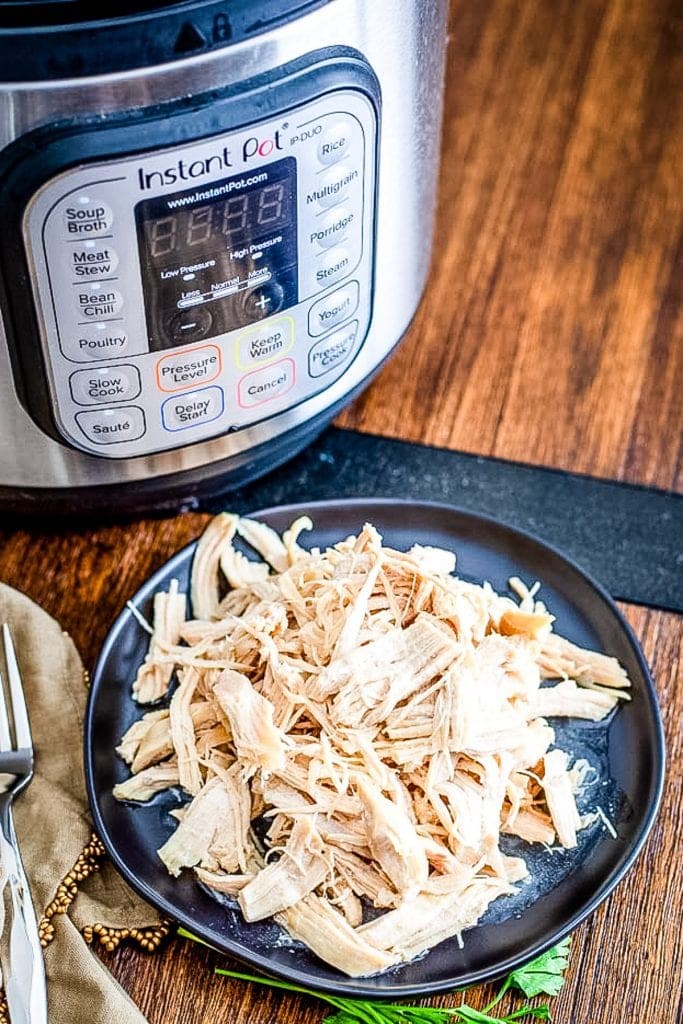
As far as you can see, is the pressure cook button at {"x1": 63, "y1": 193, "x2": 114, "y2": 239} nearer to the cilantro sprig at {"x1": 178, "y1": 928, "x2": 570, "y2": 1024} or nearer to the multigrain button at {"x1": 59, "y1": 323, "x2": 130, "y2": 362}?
the multigrain button at {"x1": 59, "y1": 323, "x2": 130, "y2": 362}

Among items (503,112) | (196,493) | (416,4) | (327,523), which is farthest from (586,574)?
(503,112)

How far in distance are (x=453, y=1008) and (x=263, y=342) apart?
0.46 metres

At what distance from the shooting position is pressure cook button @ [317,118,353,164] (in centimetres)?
84

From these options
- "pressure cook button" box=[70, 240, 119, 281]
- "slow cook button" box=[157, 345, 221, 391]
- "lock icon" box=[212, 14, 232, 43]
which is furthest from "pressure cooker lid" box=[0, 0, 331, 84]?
"slow cook button" box=[157, 345, 221, 391]

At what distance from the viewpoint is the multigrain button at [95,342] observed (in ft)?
2.78

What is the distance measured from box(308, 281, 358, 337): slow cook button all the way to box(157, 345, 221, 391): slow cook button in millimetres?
82

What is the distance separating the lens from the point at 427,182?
1011 millimetres

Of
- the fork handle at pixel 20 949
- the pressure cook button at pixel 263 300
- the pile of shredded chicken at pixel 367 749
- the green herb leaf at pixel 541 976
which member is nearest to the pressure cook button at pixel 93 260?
the pressure cook button at pixel 263 300

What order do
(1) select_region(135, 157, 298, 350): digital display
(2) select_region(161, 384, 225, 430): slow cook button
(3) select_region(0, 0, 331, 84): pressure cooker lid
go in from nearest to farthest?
(3) select_region(0, 0, 331, 84): pressure cooker lid < (1) select_region(135, 157, 298, 350): digital display < (2) select_region(161, 384, 225, 430): slow cook button

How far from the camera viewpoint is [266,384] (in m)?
0.95

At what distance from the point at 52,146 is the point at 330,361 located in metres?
0.30

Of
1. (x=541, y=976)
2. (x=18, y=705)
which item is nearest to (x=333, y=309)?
(x=18, y=705)

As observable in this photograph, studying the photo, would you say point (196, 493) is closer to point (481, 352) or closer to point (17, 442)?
point (17, 442)

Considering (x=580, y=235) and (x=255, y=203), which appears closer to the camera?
(x=255, y=203)
